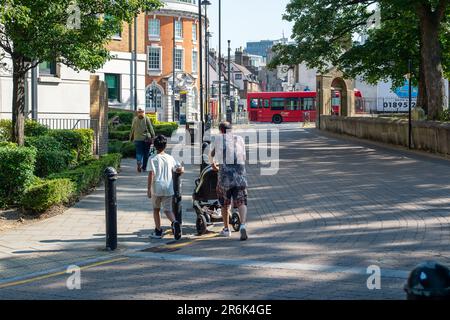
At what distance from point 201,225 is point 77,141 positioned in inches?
302

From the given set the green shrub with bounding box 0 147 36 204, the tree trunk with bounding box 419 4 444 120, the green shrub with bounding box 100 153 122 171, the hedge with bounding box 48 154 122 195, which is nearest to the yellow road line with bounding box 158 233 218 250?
the green shrub with bounding box 0 147 36 204

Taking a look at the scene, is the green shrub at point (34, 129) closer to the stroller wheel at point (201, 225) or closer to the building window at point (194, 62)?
the stroller wheel at point (201, 225)

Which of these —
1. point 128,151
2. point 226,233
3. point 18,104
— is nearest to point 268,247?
point 226,233

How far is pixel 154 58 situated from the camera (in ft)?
229

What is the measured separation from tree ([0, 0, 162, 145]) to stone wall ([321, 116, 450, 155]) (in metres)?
10.9

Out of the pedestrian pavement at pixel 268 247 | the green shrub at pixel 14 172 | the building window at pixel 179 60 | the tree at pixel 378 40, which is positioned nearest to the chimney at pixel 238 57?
the building window at pixel 179 60

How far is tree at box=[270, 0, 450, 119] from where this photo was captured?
2589 centimetres

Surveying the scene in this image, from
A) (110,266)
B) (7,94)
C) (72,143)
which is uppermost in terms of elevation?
(7,94)

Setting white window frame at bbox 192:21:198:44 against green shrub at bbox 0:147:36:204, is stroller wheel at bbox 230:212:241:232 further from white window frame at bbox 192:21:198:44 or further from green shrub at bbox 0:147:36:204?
white window frame at bbox 192:21:198:44

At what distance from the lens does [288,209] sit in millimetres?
12156

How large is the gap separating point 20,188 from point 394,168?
1071cm

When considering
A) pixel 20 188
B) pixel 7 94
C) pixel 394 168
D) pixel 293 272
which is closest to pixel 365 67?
pixel 394 168

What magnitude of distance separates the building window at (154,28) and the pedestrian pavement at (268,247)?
5536 centimetres
